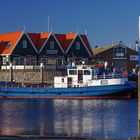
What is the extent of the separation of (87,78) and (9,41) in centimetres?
2955

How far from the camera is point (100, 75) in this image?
5872 cm

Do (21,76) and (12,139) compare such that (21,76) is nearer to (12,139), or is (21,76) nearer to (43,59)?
(43,59)

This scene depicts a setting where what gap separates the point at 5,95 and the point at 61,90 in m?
6.79

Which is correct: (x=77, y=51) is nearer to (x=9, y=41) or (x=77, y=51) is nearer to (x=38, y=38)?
(x=38, y=38)

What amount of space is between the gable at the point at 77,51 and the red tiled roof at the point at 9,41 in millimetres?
8793

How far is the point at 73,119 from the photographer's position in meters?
37.1

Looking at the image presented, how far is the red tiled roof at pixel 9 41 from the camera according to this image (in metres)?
82.4

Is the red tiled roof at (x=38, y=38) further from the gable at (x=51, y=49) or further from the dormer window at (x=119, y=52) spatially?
the dormer window at (x=119, y=52)

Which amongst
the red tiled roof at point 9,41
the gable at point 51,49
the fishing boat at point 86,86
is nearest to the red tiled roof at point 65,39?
the gable at point 51,49

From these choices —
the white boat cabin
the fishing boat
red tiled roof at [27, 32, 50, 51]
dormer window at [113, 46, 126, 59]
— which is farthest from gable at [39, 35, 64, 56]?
the white boat cabin

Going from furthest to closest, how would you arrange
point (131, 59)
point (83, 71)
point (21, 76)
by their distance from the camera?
point (131, 59)
point (21, 76)
point (83, 71)

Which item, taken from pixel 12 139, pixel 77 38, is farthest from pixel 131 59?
pixel 12 139

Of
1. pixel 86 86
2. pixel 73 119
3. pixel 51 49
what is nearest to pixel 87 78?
pixel 86 86

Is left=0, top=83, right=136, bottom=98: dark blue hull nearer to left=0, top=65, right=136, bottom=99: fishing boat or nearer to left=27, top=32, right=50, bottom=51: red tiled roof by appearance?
left=0, top=65, right=136, bottom=99: fishing boat
